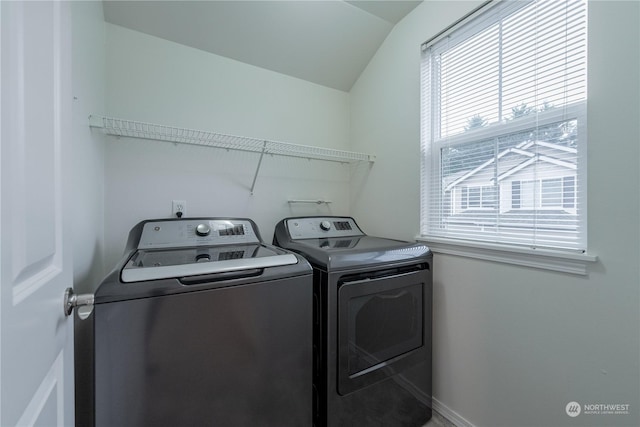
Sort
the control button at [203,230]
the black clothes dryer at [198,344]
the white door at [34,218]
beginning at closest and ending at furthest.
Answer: the white door at [34,218] → the black clothes dryer at [198,344] → the control button at [203,230]

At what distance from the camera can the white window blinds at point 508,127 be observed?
1054mm

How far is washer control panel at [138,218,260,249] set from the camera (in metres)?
1.38

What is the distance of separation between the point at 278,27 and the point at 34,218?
1.80 meters

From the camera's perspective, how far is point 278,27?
5.64 ft

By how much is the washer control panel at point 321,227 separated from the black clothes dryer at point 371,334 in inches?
7.6

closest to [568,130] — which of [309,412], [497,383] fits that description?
[497,383]

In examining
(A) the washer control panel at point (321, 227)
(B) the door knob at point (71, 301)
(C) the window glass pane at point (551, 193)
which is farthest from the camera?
(A) the washer control panel at point (321, 227)

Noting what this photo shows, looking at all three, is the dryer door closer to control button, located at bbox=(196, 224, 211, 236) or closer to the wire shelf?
control button, located at bbox=(196, 224, 211, 236)

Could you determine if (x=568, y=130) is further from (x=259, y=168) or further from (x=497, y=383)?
(x=259, y=168)

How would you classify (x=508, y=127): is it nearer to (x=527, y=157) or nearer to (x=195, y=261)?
(x=527, y=157)

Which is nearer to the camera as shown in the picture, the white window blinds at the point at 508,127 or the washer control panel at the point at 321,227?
the white window blinds at the point at 508,127

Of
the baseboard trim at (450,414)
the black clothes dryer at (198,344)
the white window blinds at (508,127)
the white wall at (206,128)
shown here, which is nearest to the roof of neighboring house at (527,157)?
the white window blinds at (508,127)

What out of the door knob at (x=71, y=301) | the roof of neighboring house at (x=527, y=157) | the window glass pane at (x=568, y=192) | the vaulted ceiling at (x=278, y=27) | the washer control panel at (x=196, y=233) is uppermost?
the vaulted ceiling at (x=278, y=27)

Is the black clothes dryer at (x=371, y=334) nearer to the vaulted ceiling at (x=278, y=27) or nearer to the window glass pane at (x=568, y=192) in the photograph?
the window glass pane at (x=568, y=192)
